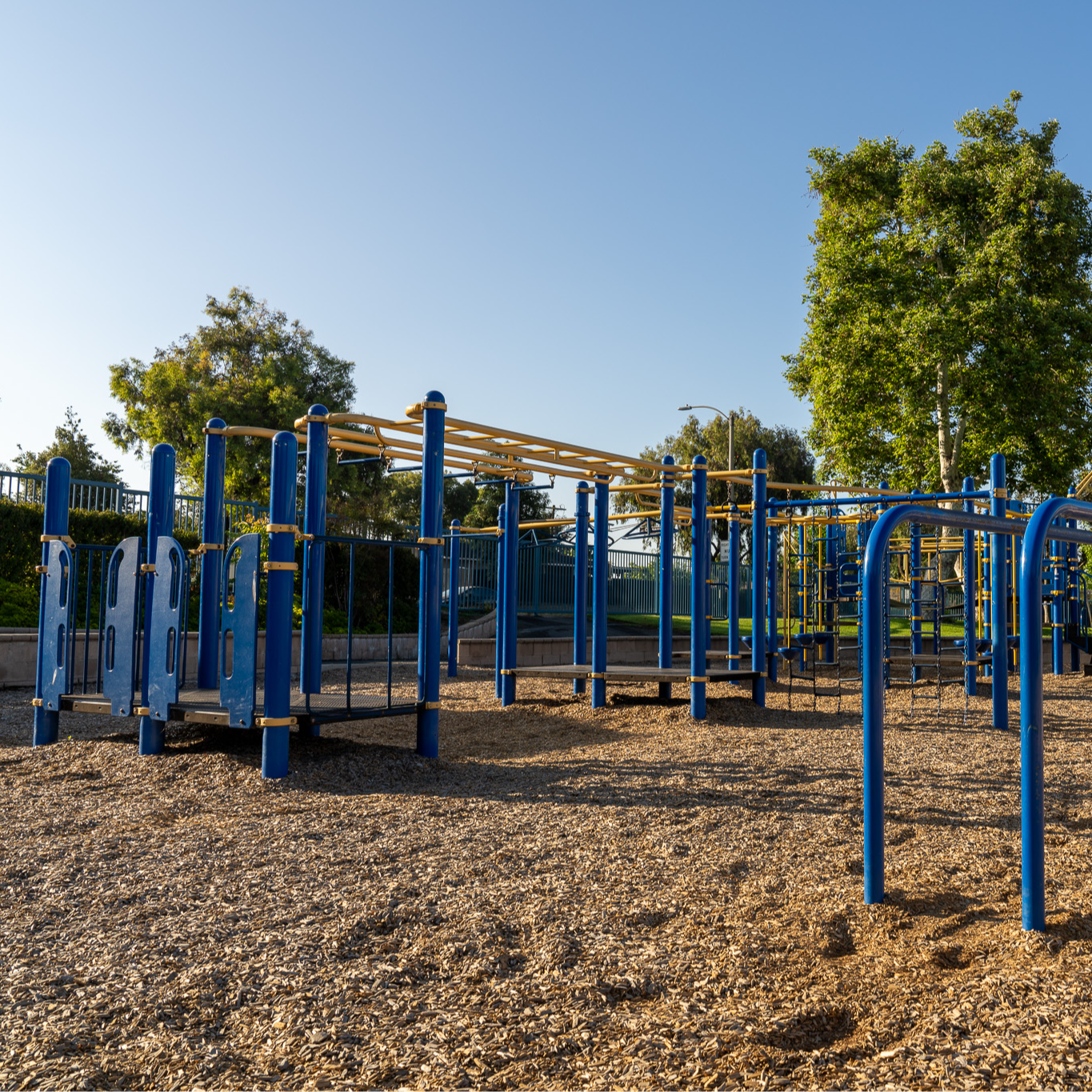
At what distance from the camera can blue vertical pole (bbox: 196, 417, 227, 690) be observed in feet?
24.8

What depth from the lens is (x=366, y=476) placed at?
32438mm

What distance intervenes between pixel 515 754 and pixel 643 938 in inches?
168

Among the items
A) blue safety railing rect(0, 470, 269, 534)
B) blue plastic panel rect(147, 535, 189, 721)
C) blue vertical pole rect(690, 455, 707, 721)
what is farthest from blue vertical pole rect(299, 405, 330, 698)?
blue safety railing rect(0, 470, 269, 534)

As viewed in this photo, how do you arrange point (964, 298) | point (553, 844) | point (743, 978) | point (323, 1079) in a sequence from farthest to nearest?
1. point (964, 298)
2. point (553, 844)
3. point (743, 978)
4. point (323, 1079)

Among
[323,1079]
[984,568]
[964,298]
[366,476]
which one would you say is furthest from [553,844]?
[366,476]

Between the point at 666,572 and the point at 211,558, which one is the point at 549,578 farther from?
the point at 211,558

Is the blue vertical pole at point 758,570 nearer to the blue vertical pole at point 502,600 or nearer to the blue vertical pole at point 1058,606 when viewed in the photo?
the blue vertical pole at point 502,600

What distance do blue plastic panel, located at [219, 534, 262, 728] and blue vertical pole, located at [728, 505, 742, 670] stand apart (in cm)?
733

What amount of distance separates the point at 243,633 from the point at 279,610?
26cm

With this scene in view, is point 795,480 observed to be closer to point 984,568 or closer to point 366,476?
point 366,476

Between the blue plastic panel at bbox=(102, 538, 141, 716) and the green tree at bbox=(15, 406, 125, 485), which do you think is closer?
the blue plastic panel at bbox=(102, 538, 141, 716)

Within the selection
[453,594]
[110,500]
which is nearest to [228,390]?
[110,500]

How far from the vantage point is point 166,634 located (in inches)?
249

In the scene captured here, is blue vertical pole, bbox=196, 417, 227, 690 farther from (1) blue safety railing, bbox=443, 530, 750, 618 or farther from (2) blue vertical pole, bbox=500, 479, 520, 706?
(1) blue safety railing, bbox=443, 530, 750, 618
